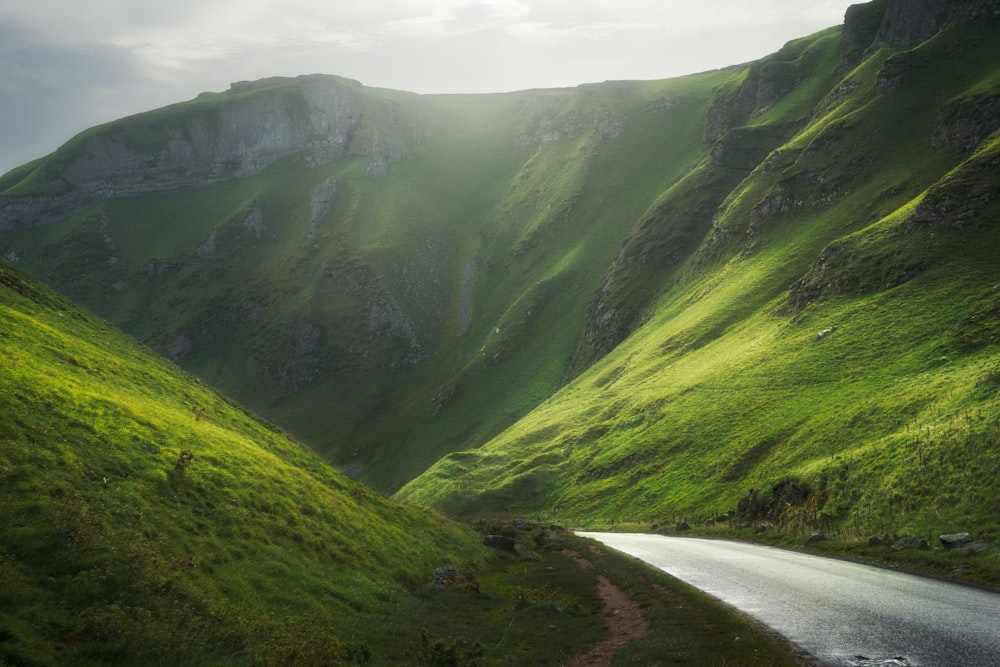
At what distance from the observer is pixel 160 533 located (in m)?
20.8

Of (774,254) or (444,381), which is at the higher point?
(774,254)

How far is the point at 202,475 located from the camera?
26.7m

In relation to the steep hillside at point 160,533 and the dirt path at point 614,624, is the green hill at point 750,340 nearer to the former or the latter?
the dirt path at point 614,624

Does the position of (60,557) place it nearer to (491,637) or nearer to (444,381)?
(491,637)

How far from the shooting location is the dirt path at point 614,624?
1969cm

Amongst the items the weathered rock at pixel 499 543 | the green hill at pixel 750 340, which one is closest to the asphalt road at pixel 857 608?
the green hill at pixel 750 340

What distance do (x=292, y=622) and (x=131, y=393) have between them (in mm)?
20390

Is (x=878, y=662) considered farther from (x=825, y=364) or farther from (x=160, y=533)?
(x=825, y=364)

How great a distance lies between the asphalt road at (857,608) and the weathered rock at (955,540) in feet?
12.6

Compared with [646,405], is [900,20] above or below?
above

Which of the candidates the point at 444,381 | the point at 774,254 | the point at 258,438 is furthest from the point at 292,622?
the point at 444,381

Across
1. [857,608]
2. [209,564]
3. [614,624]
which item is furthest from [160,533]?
[857,608]

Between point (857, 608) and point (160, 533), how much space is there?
2541 cm

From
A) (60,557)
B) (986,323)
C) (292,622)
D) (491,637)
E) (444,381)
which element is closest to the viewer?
(60,557)
